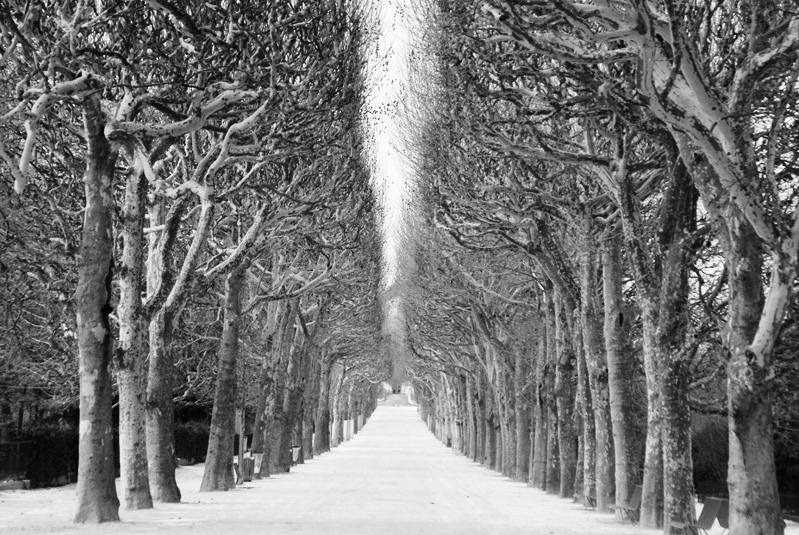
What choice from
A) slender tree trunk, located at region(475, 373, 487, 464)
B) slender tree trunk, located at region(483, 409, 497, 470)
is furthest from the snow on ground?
slender tree trunk, located at region(475, 373, 487, 464)

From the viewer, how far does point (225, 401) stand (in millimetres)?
23578

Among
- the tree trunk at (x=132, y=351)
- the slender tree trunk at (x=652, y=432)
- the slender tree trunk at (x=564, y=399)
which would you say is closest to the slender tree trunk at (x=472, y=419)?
the slender tree trunk at (x=564, y=399)

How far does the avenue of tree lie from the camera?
438 inches

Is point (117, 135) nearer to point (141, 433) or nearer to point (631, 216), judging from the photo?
point (141, 433)

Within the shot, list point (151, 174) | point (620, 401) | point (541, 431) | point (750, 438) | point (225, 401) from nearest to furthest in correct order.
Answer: point (750, 438)
point (151, 174)
point (620, 401)
point (225, 401)
point (541, 431)

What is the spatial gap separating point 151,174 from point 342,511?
8.14 m

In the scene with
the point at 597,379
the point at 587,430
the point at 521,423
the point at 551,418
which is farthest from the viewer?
the point at 521,423

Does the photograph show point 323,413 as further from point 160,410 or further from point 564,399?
point 160,410

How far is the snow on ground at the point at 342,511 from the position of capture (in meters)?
15.2

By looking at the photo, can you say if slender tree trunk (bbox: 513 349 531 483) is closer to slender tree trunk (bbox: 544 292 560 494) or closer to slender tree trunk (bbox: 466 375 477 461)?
slender tree trunk (bbox: 544 292 560 494)

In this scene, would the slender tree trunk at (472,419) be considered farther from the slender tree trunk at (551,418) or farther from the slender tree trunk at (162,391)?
the slender tree trunk at (162,391)

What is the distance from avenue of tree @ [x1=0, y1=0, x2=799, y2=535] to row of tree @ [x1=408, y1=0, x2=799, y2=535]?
2.0 inches

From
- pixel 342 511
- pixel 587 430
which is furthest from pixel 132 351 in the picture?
pixel 587 430

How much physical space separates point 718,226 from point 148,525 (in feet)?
31.5
